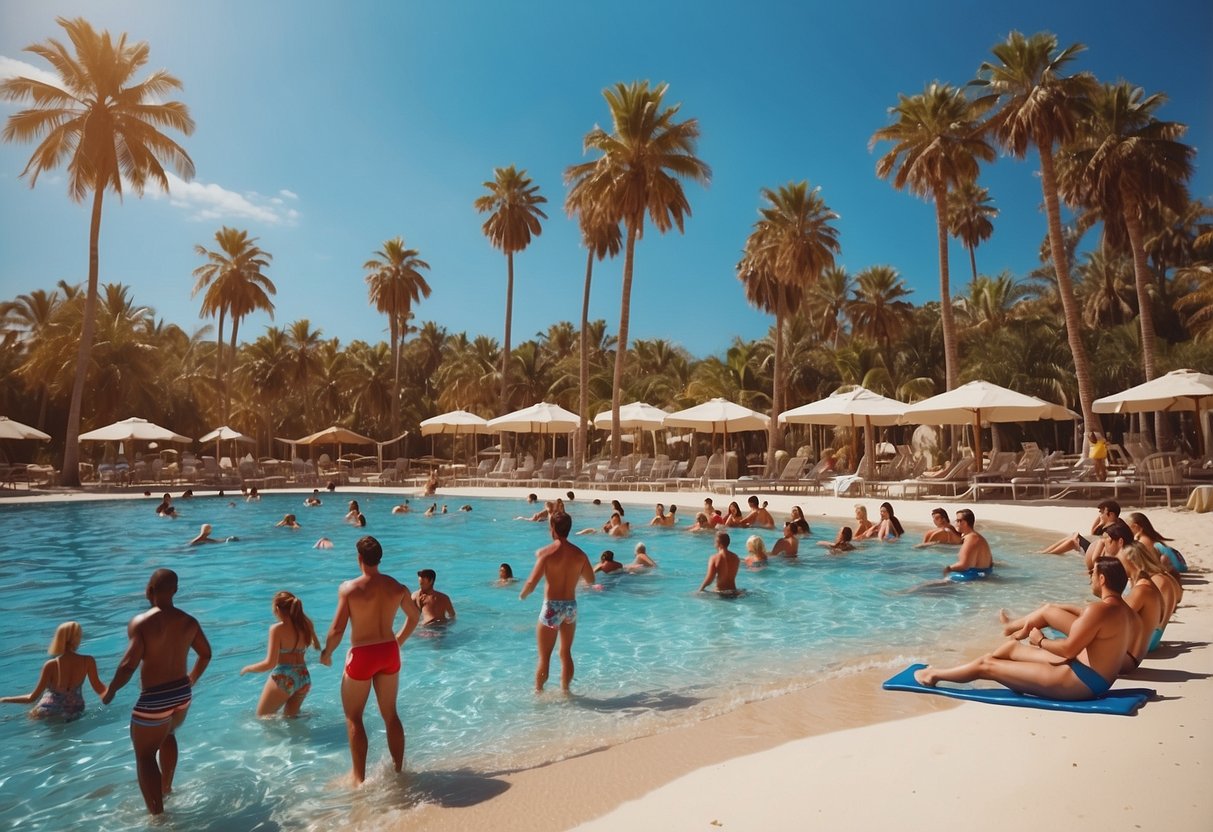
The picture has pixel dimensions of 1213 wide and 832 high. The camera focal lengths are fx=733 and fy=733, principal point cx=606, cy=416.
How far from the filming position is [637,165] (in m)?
30.5

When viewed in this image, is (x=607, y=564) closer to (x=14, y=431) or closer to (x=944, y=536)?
(x=944, y=536)

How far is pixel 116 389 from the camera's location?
36.0m

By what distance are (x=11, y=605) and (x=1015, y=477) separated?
20877mm

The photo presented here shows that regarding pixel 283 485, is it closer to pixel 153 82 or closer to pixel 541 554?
pixel 153 82

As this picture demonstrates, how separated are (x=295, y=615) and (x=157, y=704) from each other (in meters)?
1.63

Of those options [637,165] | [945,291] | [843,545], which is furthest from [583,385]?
[843,545]

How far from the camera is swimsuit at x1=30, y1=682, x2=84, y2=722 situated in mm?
5977

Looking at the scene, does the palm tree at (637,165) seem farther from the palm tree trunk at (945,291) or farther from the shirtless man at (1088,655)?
the shirtless man at (1088,655)

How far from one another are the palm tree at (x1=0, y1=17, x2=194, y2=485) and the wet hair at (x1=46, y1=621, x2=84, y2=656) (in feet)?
85.5

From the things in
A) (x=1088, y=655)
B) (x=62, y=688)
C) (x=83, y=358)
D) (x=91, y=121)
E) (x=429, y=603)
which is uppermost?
(x=91, y=121)

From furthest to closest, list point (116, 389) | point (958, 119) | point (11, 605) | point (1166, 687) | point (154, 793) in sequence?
point (116, 389), point (958, 119), point (11, 605), point (1166, 687), point (154, 793)

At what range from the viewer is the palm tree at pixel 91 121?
88.7ft

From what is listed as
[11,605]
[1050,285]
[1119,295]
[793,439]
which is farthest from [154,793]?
[1050,285]

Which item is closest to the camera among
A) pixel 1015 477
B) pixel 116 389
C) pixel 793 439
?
pixel 1015 477
